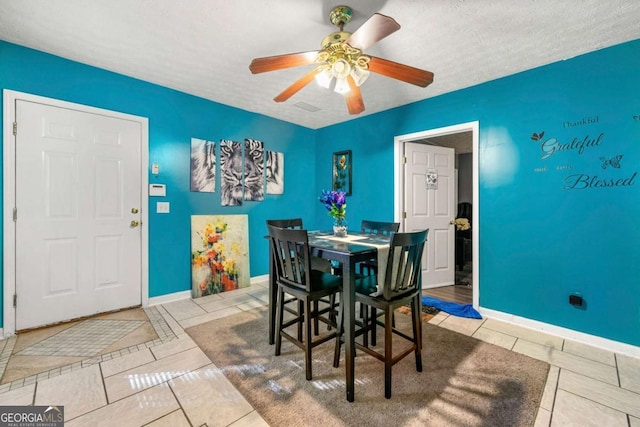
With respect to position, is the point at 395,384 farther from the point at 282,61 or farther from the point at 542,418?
the point at 282,61

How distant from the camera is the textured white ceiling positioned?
184 cm

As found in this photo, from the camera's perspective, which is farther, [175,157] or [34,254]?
[175,157]

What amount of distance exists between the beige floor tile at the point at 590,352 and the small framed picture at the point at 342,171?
2.97 metres

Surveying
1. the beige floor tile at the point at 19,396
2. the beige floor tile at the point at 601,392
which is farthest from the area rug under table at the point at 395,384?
the beige floor tile at the point at 19,396

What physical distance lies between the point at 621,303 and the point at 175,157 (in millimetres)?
4534

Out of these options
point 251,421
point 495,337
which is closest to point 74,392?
point 251,421

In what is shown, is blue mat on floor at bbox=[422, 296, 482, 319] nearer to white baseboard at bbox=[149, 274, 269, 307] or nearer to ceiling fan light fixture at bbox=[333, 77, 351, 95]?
ceiling fan light fixture at bbox=[333, 77, 351, 95]

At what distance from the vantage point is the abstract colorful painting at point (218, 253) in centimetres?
341

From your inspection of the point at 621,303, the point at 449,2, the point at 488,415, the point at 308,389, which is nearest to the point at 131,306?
the point at 308,389

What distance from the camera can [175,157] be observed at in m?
3.24

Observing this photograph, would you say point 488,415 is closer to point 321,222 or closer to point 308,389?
point 308,389

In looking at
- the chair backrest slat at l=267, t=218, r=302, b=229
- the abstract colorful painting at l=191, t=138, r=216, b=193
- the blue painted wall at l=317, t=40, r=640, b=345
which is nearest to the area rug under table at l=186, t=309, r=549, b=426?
the blue painted wall at l=317, t=40, r=640, b=345

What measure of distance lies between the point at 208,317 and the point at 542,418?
2.71 m

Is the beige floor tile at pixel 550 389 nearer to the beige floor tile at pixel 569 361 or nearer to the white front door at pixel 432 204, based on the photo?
the beige floor tile at pixel 569 361
